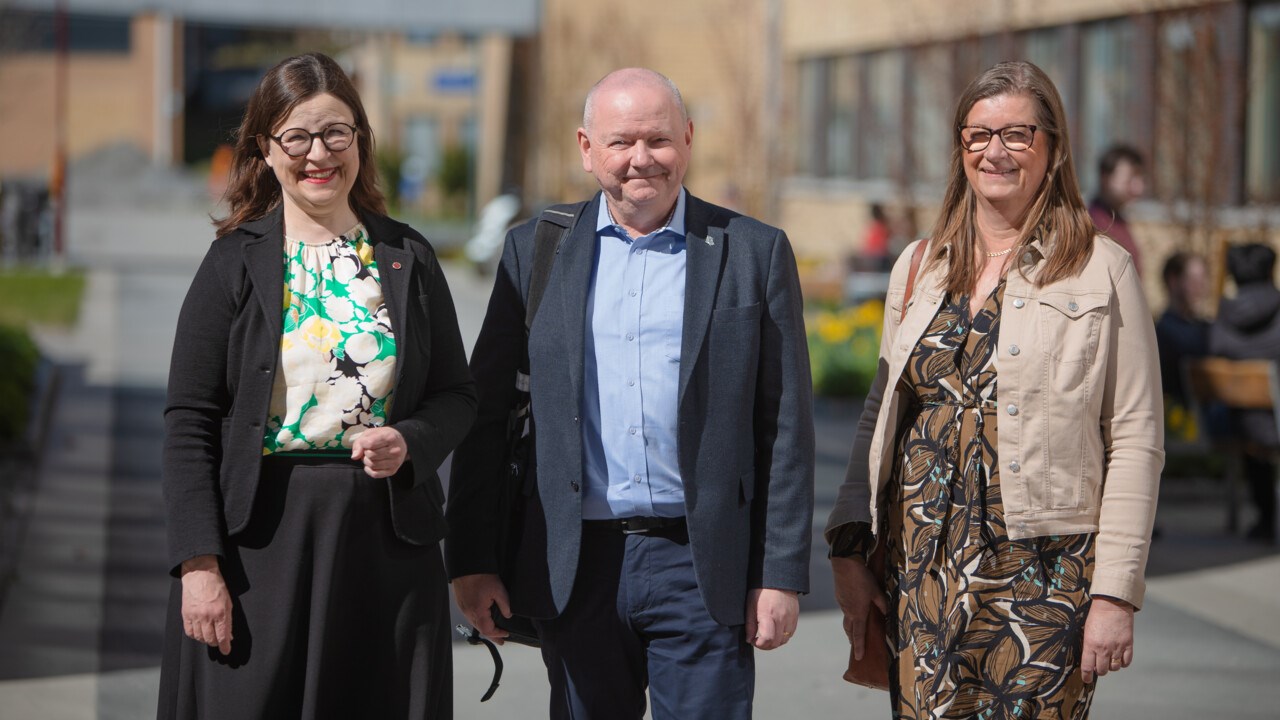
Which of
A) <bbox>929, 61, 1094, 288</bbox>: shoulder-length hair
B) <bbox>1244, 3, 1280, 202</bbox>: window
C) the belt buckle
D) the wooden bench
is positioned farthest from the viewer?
<bbox>1244, 3, 1280, 202</bbox>: window

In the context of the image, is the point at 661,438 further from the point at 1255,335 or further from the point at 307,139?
the point at 1255,335

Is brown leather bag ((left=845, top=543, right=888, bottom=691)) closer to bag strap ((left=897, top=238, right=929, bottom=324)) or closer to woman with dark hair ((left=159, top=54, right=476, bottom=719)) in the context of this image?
bag strap ((left=897, top=238, right=929, bottom=324))

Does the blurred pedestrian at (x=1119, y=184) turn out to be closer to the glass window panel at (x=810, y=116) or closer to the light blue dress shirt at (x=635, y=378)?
the light blue dress shirt at (x=635, y=378)

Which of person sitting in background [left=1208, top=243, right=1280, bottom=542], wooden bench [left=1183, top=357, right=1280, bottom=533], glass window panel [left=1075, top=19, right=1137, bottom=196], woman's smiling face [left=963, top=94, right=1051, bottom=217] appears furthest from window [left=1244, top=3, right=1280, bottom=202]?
woman's smiling face [left=963, top=94, right=1051, bottom=217]

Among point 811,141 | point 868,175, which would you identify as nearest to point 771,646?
point 868,175

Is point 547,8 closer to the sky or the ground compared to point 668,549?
closer to the sky

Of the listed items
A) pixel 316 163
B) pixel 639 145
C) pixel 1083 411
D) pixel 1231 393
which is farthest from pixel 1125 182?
pixel 316 163

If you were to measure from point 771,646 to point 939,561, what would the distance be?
1.38ft

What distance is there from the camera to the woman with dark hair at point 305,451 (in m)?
3.58

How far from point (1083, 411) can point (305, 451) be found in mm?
1697

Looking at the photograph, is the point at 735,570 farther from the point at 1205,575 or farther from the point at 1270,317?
the point at 1270,317

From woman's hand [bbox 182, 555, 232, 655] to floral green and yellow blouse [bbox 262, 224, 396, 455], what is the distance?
0.28m

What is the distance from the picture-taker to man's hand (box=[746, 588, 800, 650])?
372 centimetres

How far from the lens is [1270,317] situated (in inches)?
386
